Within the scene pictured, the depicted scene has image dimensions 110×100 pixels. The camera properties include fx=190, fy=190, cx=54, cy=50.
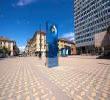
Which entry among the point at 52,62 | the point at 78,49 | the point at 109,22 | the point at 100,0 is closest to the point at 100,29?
the point at 109,22

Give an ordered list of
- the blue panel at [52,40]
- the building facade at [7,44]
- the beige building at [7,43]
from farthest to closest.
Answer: the beige building at [7,43] → the building facade at [7,44] → the blue panel at [52,40]

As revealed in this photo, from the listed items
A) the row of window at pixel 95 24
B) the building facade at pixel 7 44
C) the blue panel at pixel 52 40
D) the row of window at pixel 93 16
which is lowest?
the blue panel at pixel 52 40

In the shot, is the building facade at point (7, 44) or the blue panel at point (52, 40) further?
the building facade at point (7, 44)

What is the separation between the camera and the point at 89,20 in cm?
9812

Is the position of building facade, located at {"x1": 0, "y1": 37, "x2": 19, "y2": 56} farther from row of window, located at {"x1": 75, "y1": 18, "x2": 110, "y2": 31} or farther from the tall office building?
row of window, located at {"x1": 75, "y1": 18, "x2": 110, "y2": 31}

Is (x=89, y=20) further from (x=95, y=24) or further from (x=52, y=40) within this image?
(x=52, y=40)

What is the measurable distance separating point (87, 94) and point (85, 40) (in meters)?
93.4

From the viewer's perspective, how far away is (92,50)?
9112cm

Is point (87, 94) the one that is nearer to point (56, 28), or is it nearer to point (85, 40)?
point (56, 28)

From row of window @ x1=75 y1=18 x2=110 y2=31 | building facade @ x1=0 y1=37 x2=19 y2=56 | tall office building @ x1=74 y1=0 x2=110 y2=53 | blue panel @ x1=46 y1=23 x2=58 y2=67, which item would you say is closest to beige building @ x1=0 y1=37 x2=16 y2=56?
building facade @ x1=0 y1=37 x2=19 y2=56

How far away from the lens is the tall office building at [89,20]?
8518 cm

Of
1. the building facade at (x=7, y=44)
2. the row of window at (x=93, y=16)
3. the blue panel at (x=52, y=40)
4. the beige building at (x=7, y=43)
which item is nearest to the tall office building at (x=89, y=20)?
the row of window at (x=93, y=16)

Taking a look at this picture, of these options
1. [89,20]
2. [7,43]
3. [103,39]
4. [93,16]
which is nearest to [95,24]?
[93,16]

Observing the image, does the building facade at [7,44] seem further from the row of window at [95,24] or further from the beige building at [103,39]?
the beige building at [103,39]
